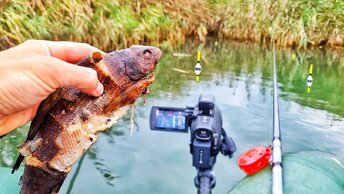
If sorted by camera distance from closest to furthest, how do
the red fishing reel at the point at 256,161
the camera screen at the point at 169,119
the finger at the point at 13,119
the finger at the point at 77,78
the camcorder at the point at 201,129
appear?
the finger at the point at 77,78
the finger at the point at 13,119
the camcorder at the point at 201,129
the camera screen at the point at 169,119
the red fishing reel at the point at 256,161

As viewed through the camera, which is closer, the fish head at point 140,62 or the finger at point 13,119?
the fish head at point 140,62

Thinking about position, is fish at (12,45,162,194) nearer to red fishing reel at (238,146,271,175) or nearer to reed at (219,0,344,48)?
red fishing reel at (238,146,271,175)

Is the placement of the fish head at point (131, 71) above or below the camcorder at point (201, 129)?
above

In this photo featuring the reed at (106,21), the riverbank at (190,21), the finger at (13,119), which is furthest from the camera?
the riverbank at (190,21)

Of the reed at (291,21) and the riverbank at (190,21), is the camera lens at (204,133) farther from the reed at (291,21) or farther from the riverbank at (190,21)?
the reed at (291,21)

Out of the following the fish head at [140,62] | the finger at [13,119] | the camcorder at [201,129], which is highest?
the fish head at [140,62]

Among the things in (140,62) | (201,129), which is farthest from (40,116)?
(201,129)

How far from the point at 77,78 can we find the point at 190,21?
8345 mm

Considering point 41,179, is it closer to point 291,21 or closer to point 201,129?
point 201,129

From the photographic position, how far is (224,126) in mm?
4246

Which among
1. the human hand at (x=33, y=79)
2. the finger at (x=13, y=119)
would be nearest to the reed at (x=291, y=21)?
the finger at (x=13, y=119)

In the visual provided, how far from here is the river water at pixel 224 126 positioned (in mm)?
3303

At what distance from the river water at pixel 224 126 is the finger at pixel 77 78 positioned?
185 centimetres

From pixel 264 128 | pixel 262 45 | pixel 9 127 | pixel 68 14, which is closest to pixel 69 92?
pixel 9 127
